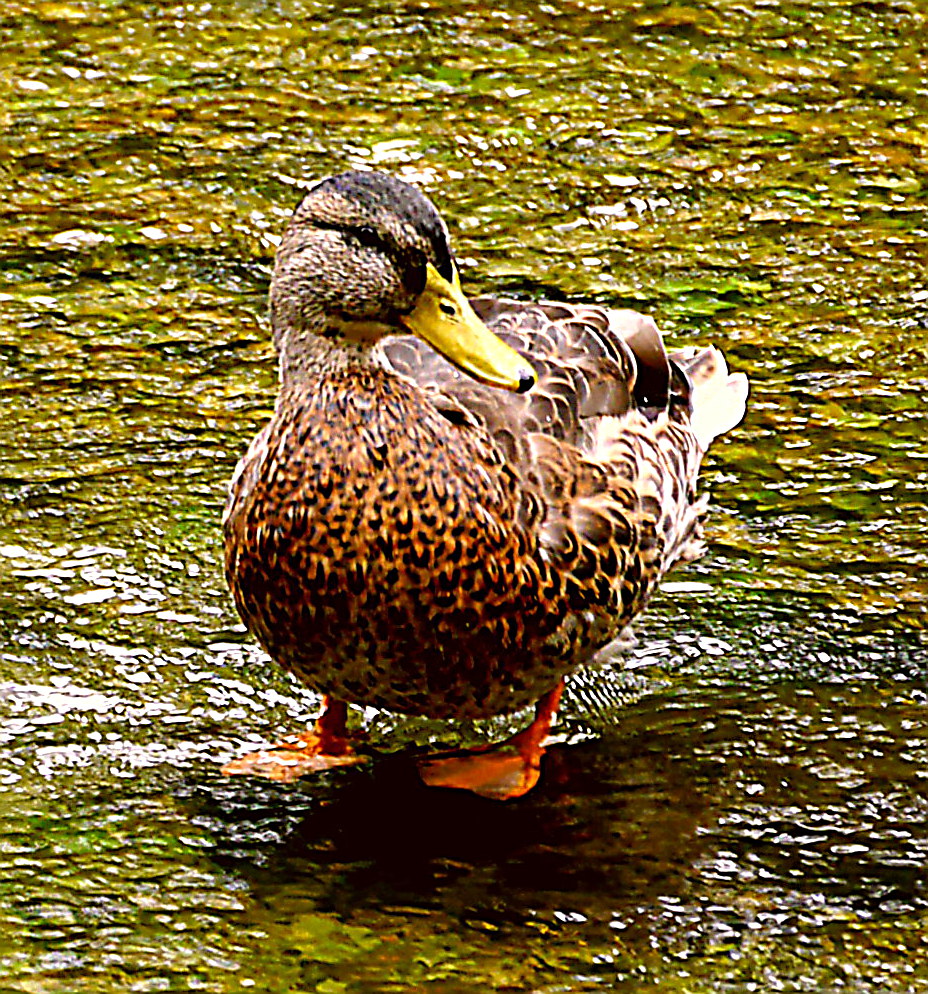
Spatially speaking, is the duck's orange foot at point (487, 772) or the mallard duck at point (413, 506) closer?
the mallard duck at point (413, 506)

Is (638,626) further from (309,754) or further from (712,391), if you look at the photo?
(309,754)

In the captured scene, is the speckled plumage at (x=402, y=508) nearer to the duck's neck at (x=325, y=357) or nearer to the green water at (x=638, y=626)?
the duck's neck at (x=325, y=357)

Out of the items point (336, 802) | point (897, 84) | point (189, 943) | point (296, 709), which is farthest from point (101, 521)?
point (897, 84)

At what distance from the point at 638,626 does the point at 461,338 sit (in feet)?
3.41

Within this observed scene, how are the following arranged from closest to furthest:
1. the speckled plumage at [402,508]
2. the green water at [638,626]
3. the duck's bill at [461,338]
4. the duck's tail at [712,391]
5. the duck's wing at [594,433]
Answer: the green water at [638,626]
the speckled plumage at [402,508]
the duck's bill at [461,338]
the duck's wing at [594,433]
the duck's tail at [712,391]

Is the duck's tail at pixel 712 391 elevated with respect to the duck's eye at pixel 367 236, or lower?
lower

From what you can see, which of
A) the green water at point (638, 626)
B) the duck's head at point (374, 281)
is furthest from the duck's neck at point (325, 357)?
the green water at point (638, 626)

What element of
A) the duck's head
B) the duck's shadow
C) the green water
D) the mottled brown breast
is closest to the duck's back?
the mottled brown breast

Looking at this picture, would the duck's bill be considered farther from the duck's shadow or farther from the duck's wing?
the duck's shadow

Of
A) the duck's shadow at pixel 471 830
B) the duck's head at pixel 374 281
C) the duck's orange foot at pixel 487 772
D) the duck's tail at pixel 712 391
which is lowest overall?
the duck's shadow at pixel 471 830

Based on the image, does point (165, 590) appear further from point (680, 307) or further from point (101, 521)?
point (680, 307)

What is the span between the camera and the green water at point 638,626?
3551 millimetres

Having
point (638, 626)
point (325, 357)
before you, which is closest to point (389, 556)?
point (325, 357)

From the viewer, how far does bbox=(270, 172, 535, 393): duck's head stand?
374cm
